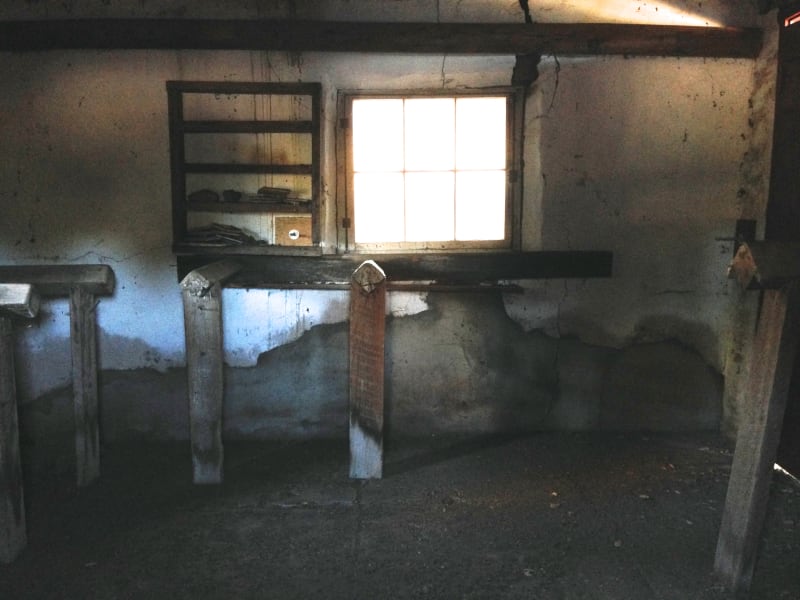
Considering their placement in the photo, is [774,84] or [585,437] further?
[585,437]

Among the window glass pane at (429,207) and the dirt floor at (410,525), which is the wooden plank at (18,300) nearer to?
the dirt floor at (410,525)

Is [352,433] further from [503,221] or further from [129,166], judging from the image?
[129,166]

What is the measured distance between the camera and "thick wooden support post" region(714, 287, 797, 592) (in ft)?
8.90

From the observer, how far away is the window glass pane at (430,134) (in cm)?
473

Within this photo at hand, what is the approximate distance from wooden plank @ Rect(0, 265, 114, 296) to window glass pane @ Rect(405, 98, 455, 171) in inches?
94.1

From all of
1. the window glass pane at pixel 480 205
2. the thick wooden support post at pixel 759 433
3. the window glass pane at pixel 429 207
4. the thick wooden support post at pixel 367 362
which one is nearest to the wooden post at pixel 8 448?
the thick wooden support post at pixel 367 362

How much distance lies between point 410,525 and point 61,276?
9.69 feet

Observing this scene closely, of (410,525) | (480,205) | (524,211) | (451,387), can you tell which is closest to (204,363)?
(410,525)

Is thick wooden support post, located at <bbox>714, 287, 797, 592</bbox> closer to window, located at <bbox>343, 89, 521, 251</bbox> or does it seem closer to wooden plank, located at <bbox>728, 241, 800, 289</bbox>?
wooden plank, located at <bbox>728, 241, 800, 289</bbox>

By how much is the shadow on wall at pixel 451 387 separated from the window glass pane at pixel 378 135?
112 centimetres

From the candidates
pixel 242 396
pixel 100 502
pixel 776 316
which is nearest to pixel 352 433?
pixel 242 396

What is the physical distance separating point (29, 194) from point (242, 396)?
2.21 m

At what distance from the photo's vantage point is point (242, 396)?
484 centimetres

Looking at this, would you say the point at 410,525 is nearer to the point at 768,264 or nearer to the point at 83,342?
the point at 768,264
